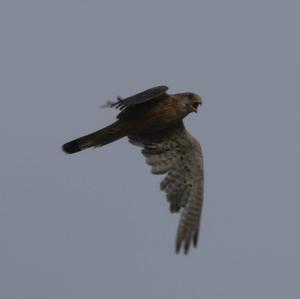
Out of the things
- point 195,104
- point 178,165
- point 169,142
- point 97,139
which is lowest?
point 97,139

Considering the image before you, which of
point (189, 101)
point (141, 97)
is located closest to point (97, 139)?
point (141, 97)

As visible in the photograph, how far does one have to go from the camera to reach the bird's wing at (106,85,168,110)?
13555 mm

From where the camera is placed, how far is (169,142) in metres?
15.6

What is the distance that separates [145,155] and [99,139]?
41.3 inches

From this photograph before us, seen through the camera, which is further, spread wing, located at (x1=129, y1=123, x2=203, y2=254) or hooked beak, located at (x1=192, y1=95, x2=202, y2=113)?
spread wing, located at (x1=129, y1=123, x2=203, y2=254)

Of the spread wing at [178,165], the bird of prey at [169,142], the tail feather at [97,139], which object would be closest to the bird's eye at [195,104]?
the bird of prey at [169,142]

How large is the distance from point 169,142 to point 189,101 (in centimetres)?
99

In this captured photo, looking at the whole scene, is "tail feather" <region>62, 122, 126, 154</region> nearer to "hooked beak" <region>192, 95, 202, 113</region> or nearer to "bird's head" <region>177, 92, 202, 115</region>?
"bird's head" <region>177, 92, 202, 115</region>

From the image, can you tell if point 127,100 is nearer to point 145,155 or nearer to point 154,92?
point 154,92

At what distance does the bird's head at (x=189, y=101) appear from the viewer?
584 inches

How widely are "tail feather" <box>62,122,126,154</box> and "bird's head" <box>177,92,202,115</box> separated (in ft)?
3.29

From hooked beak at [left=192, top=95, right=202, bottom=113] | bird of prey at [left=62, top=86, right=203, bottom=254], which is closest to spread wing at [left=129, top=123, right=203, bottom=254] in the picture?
bird of prey at [left=62, top=86, right=203, bottom=254]

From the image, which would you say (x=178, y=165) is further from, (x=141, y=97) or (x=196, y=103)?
(x=141, y=97)

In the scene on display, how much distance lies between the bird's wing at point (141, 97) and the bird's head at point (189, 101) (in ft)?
1.51
